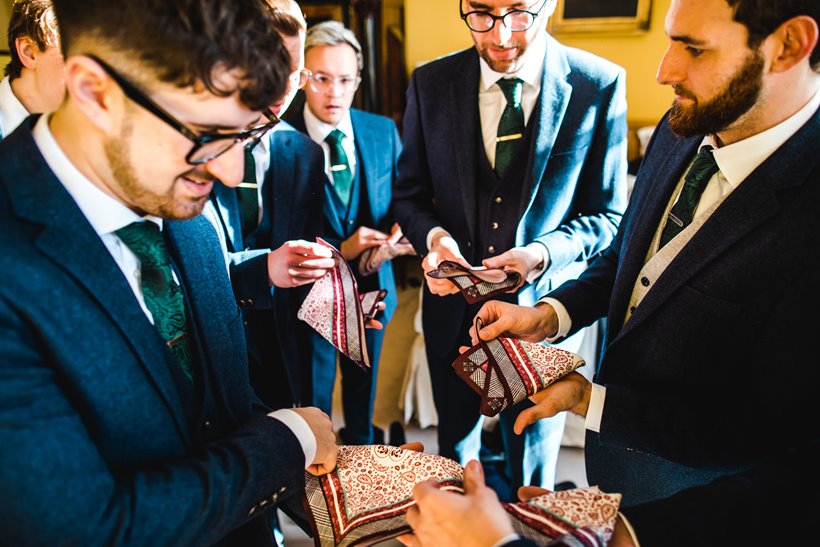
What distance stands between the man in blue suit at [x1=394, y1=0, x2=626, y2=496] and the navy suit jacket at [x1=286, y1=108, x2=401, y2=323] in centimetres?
43

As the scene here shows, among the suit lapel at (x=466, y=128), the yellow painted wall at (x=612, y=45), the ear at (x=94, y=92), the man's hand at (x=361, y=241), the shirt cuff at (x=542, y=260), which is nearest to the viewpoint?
the ear at (x=94, y=92)

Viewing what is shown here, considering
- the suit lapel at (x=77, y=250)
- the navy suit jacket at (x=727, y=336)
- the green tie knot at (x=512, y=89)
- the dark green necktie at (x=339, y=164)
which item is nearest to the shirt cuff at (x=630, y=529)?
the navy suit jacket at (x=727, y=336)

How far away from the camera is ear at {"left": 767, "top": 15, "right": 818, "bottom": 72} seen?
1.22m

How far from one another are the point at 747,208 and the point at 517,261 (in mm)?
795

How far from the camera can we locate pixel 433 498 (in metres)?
1.12

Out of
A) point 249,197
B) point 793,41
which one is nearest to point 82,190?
point 249,197

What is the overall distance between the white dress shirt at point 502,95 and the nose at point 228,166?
3.78 ft

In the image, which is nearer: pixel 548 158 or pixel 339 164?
pixel 548 158

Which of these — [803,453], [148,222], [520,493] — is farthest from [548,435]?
[148,222]

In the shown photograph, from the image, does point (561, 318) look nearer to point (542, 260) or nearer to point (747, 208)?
point (542, 260)

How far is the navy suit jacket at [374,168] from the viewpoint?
271 centimetres

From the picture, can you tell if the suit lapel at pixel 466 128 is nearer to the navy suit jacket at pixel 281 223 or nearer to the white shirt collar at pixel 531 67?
the white shirt collar at pixel 531 67

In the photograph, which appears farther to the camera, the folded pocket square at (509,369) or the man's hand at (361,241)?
the man's hand at (361,241)

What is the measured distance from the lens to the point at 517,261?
1970 millimetres
